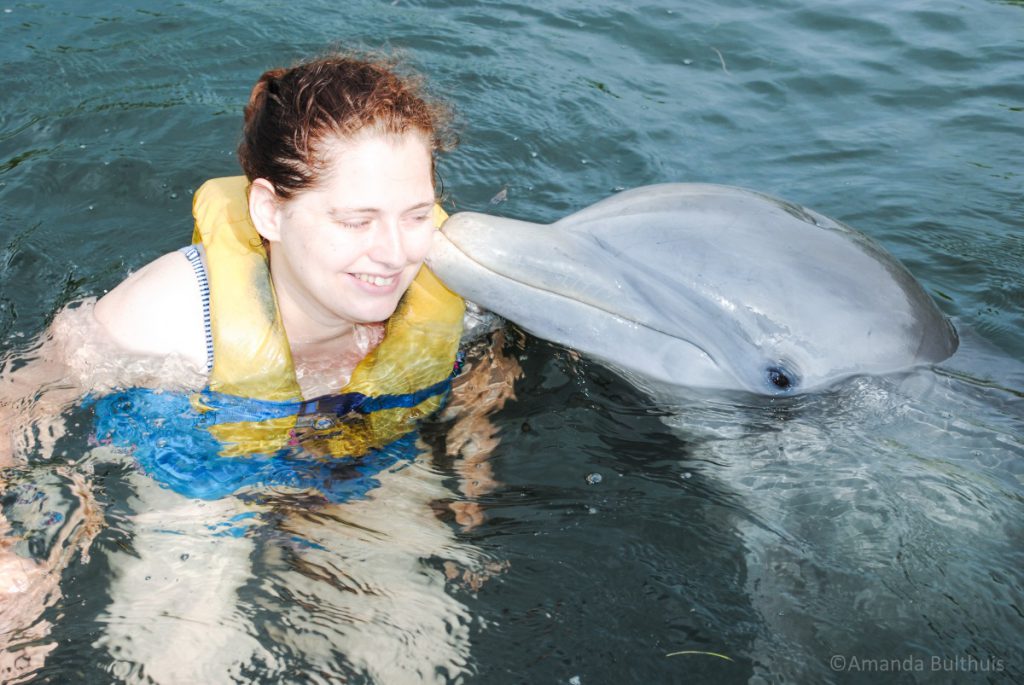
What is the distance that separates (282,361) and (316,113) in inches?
43.0

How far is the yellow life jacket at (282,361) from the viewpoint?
4.42 m

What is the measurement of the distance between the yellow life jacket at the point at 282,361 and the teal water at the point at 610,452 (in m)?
0.27

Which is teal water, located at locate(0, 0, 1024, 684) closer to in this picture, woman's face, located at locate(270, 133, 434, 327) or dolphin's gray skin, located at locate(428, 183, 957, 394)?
dolphin's gray skin, located at locate(428, 183, 957, 394)

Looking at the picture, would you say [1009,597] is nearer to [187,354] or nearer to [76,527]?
[187,354]

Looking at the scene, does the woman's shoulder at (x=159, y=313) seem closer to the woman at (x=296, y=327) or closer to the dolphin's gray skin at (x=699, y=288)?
the woman at (x=296, y=327)

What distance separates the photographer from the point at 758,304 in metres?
4.66

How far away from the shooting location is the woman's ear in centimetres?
415

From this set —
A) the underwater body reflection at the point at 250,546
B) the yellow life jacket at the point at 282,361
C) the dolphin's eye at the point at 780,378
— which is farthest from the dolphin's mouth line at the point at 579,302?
the underwater body reflection at the point at 250,546

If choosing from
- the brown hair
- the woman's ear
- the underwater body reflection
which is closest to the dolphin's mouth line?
the brown hair

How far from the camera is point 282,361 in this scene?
14.8 feet

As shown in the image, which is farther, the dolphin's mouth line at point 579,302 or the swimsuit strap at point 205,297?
the dolphin's mouth line at point 579,302

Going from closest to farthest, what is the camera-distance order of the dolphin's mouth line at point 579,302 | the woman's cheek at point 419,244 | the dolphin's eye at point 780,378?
1. the woman's cheek at point 419,244
2. the dolphin's mouth line at point 579,302
3. the dolphin's eye at point 780,378

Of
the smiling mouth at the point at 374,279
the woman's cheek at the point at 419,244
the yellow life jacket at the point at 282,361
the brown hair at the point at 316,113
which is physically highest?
the brown hair at the point at 316,113

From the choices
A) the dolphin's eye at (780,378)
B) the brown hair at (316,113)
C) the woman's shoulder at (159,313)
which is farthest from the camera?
the dolphin's eye at (780,378)
